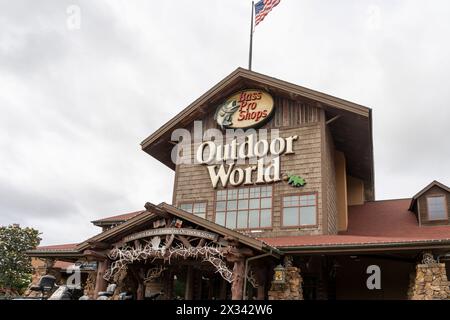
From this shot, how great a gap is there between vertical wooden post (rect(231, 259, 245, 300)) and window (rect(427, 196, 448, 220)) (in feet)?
30.4

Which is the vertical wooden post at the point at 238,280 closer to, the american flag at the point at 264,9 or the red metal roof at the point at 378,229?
the red metal roof at the point at 378,229

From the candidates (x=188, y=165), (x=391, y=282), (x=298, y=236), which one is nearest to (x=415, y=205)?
(x=391, y=282)

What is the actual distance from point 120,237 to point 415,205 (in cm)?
1229

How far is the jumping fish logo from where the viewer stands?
17953 mm

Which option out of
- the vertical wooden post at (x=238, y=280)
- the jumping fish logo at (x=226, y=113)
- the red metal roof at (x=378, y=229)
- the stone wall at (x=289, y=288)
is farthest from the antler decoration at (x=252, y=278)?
the jumping fish logo at (x=226, y=113)

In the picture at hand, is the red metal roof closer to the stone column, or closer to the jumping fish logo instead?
the stone column

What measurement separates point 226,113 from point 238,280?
8369 millimetres

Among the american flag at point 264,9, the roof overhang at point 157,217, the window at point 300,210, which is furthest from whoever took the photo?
the american flag at point 264,9

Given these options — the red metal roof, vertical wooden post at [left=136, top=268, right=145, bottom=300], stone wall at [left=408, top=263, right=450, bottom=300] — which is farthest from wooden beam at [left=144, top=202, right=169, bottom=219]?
stone wall at [left=408, top=263, right=450, bottom=300]

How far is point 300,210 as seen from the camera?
15.6 meters

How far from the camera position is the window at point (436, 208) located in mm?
16828

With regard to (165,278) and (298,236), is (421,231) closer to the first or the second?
(298,236)

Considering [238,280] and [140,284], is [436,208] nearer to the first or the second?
[238,280]

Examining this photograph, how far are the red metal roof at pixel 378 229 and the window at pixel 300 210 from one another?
84 cm
